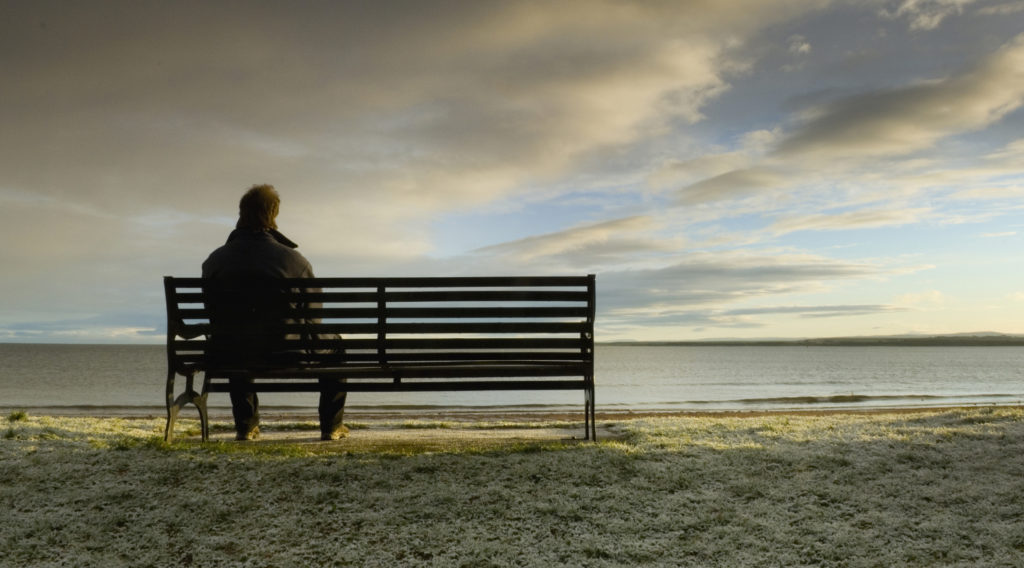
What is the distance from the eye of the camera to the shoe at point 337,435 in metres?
6.72

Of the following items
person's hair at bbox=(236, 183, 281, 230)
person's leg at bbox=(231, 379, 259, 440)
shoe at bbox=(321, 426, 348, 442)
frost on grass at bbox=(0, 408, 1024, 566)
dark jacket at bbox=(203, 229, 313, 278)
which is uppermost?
person's hair at bbox=(236, 183, 281, 230)

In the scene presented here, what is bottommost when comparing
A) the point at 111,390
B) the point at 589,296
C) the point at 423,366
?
the point at 111,390

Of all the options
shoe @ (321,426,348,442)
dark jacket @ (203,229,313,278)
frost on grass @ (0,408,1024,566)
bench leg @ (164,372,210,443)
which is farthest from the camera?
shoe @ (321,426,348,442)

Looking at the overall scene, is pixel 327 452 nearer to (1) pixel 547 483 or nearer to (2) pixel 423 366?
(2) pixel 423 366

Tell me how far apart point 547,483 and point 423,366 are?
1744mm

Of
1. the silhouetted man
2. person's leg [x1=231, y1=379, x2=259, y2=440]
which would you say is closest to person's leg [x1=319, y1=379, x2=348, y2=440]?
the silhouetted man

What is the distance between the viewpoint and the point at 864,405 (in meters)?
25.0

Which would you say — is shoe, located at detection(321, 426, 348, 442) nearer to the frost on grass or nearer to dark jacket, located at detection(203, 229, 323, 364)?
the frost on grass

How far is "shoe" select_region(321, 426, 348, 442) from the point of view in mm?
6723

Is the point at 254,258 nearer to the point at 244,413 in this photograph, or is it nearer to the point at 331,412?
the point at 244,413

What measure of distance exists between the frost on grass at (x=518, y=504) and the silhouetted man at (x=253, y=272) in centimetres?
77

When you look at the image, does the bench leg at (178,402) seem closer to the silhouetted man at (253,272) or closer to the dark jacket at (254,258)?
the silhouetted man at (253,272)

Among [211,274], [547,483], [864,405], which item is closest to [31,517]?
[211,274]

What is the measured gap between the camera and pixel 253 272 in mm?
6309
